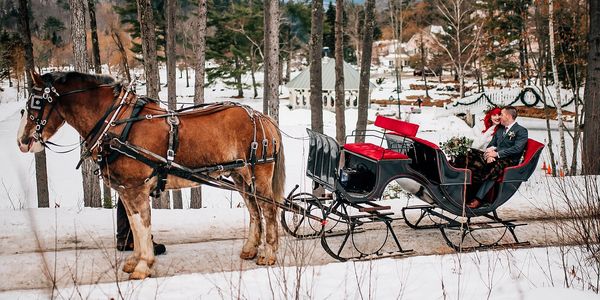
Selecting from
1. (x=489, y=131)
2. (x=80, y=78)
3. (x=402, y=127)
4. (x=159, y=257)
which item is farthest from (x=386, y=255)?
(x=80, y=78)

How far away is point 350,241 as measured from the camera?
297 inches

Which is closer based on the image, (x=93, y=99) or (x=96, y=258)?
(x=93, y=99)

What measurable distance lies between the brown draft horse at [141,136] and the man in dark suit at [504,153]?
3193 millimetres

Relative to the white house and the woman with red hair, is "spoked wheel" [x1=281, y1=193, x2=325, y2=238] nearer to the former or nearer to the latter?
the woman with red hair

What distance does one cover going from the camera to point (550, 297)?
15.4 ft

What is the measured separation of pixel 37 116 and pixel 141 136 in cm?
115

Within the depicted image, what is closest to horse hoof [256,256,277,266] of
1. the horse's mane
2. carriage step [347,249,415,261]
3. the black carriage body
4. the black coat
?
carriage step [347,249,415,261]

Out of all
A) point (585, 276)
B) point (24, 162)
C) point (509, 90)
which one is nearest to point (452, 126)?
point (509, 90)

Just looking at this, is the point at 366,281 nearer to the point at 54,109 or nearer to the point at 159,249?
the point at 159,249

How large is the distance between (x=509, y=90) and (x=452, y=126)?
6.78 meters

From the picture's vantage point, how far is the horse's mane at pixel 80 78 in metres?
5.75

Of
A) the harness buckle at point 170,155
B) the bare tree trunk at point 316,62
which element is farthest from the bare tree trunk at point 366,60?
the harness buckle at point 170,155

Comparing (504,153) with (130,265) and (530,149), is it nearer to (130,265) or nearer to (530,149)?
(530,149)

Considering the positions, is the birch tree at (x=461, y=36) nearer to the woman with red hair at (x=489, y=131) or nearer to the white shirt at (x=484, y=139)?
the woman with red hair at (x=489, y=131)
